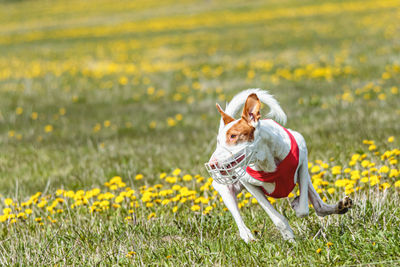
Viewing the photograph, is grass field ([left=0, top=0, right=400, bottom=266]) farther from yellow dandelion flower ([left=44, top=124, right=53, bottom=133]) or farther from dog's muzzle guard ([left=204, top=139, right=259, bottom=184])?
dog's muzzle guard ([left=204, top=139, right=259, bottom=184])

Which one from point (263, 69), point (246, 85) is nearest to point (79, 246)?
point (246, 85)

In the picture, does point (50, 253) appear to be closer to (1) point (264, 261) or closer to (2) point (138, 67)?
(1) point (264, 261)

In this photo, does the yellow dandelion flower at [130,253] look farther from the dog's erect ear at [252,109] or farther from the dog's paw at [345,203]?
the dog's paw at [345,203]

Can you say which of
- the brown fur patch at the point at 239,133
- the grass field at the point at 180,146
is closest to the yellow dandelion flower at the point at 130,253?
the grass field at the point at 180,146

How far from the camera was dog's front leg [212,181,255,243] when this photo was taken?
10.8 feet

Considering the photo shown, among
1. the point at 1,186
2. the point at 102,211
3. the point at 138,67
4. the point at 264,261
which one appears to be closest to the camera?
the point at 264,261

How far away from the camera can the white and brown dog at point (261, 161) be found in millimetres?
2859

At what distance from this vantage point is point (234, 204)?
343 centimetres

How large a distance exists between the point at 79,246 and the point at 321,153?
9.53ft

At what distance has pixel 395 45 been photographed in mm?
12797

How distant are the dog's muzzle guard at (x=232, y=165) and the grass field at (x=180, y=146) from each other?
563mm

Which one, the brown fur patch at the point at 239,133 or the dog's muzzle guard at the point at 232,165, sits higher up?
the brown fur patch at the point at 239,133

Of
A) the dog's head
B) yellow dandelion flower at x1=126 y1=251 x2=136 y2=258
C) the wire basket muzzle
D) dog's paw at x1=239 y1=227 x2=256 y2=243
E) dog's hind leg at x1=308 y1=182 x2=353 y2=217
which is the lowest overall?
yellow dandelion flower at x1=126 y1=251 x2=136 y2=258

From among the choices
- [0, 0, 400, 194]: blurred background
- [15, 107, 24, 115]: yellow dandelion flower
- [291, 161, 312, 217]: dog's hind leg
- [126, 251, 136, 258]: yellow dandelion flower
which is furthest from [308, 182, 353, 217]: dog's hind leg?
[15, 107, 24, 115]: yellow dandelion flower
